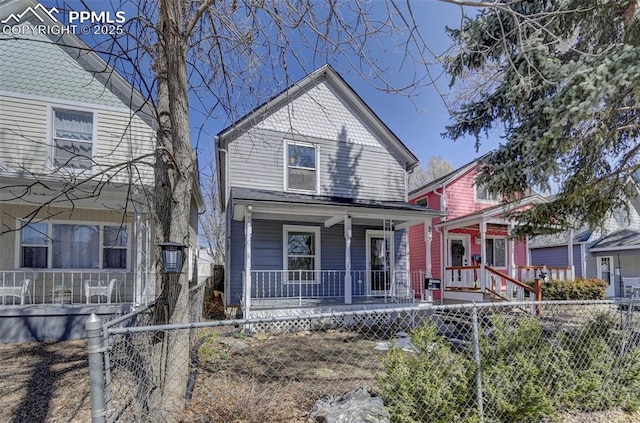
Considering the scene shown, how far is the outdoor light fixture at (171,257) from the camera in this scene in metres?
3.49

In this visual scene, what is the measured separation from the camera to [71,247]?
8.96 metres

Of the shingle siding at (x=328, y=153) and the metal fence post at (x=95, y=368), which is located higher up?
the shingle siding at (x=328, y=153)

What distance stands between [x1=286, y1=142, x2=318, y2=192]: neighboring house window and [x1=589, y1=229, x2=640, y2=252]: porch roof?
1544 centimetres

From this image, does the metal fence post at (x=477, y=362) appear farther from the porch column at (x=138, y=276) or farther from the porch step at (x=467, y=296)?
the porch step at (x=467, y=296)

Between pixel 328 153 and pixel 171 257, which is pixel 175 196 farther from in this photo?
pixel 328 153

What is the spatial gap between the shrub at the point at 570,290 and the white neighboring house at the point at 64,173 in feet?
41.2

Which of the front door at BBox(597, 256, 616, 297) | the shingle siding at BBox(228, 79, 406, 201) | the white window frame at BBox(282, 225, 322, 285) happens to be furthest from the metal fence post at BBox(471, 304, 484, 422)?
the front door at BBox(597, 256, 616, 297)

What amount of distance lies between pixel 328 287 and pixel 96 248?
666 centimetres

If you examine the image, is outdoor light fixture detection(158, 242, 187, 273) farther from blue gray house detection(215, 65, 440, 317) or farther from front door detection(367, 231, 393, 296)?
front door detection(367, 231, 393, 296)

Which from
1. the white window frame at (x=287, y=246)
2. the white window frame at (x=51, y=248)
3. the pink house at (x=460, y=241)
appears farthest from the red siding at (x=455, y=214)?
the white window frame at (x=51, y=248)

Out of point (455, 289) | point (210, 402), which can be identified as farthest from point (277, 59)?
point (455, 289)

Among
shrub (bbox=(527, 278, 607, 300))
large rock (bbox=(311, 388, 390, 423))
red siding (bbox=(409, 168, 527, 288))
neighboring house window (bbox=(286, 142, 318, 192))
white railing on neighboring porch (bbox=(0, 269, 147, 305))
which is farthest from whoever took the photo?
red siding (bbox=(409, 168, 527, 288))

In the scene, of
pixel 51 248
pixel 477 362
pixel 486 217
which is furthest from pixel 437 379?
pixel 51 248

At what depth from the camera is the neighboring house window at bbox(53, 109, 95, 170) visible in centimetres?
852
